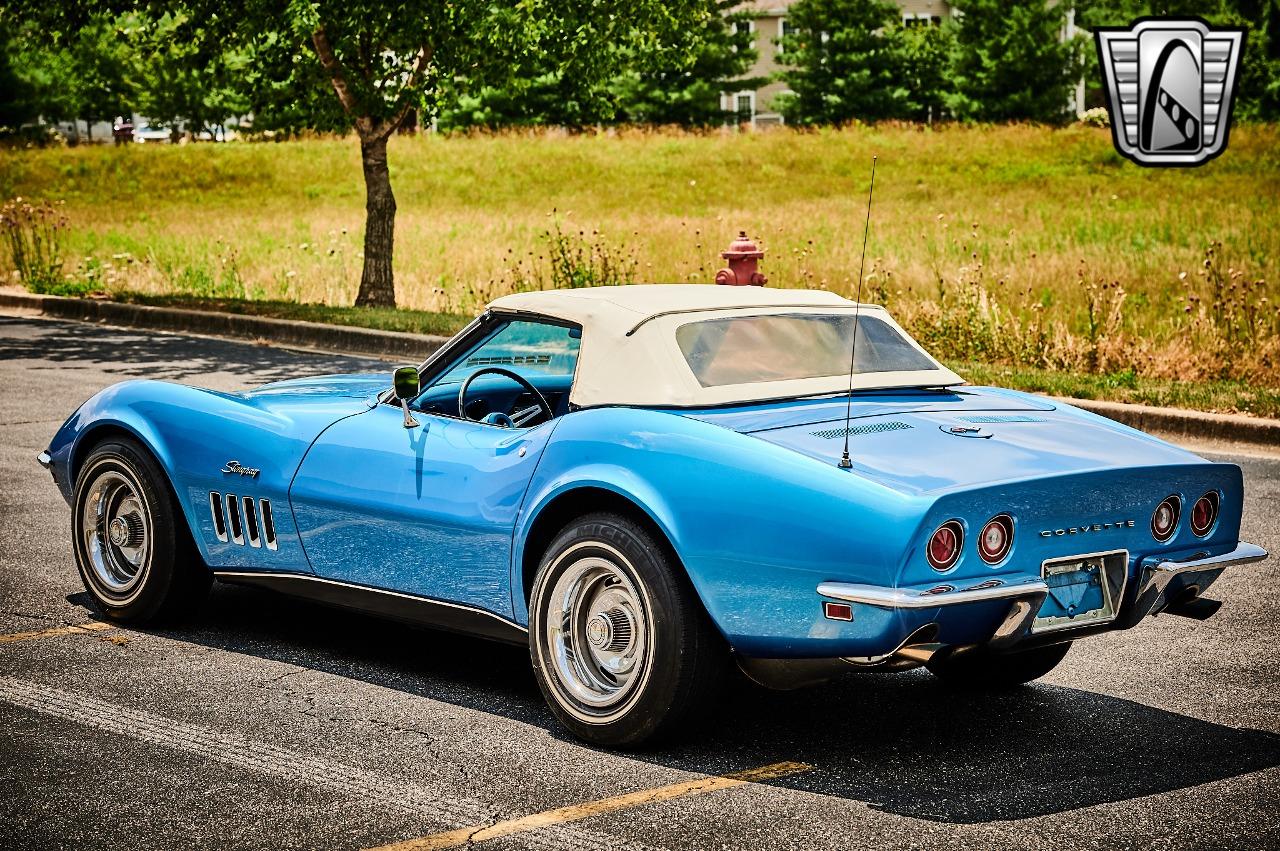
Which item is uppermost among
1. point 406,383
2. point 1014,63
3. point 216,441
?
point 1014,63

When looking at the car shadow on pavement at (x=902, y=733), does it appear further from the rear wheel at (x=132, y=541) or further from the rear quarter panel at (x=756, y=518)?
the rear quarter panel at (x=756, y=518)

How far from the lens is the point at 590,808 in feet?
13.9

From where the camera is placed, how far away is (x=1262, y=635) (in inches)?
243

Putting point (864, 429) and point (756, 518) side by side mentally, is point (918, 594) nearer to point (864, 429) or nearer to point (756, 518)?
point (756, 518)

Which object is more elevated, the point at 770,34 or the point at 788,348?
the point at 770,34

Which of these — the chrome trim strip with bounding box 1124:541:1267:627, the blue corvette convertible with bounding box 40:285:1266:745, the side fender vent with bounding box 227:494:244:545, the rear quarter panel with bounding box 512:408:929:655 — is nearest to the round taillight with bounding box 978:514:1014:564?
the blue corvette convertible with bounding box 40:285:1266:745

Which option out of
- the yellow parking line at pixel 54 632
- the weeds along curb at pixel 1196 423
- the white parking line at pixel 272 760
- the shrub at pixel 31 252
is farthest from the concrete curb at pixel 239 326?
the white parking line at pixel 272 760

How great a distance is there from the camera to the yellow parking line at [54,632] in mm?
5867

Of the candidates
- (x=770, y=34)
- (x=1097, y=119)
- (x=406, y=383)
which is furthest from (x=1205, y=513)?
(x=770, y=34)

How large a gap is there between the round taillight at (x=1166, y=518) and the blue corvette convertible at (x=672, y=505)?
0.04 feet

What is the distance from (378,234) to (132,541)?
12807 mm

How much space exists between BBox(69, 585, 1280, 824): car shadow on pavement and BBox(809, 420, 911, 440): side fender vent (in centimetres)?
90

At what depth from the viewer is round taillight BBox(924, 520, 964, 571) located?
4.18m

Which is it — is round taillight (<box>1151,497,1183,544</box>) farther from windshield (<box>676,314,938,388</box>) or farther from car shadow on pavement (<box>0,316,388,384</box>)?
car shadow on pavement (<box>0,316,388,384</box>)
